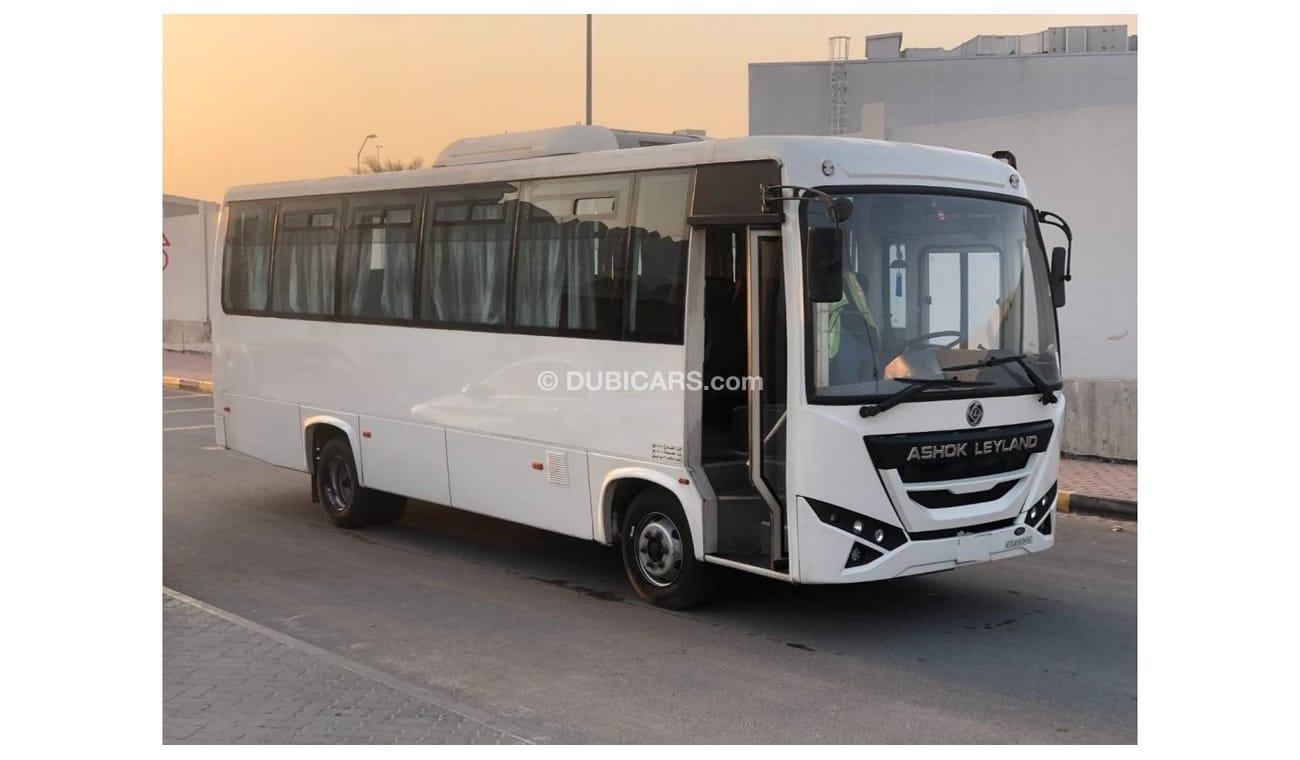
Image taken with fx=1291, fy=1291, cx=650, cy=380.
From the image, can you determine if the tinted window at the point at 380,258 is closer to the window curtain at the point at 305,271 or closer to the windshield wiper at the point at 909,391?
the window curtain at the point at 305,271

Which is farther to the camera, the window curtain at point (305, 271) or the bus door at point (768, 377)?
the window curtain at point (305, 271)

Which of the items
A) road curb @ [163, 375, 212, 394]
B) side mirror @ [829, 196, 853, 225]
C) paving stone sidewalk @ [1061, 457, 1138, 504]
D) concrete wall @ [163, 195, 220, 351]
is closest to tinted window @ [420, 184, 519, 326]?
side mirror @ [829, 196, 853, 225]

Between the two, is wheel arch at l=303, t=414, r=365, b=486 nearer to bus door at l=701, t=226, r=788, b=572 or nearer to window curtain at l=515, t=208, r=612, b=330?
window curtain at l=515, t=208, r=612, b=330

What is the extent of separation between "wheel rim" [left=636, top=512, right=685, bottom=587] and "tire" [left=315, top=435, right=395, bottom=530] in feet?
12.4

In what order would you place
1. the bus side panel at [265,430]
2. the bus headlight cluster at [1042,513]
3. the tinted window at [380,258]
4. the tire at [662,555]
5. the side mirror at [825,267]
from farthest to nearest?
the bus side panel at [265,430] < the tinted window at [380,258] < the tire at [662,555] < the bus headlight cluster at [1042,513] < the side mirror at [825,267]

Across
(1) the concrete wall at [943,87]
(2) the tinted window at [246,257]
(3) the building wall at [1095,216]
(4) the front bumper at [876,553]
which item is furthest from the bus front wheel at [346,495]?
(1) the concrete wall at [943,87]

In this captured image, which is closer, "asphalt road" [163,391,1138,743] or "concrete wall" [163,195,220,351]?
"asphalt road" [163,391,1138,743]

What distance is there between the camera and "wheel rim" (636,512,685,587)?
8.51 metres

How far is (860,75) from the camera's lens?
41812mm

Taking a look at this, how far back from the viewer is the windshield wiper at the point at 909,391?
740 centimetres

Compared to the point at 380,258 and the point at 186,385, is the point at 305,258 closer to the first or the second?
the point at 380,258

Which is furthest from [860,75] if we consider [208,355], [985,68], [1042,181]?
[1042,181]

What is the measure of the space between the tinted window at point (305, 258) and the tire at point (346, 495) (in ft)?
4.27

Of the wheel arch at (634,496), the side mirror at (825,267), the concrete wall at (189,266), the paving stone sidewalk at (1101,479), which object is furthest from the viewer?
the concrete wall at (189,266)
